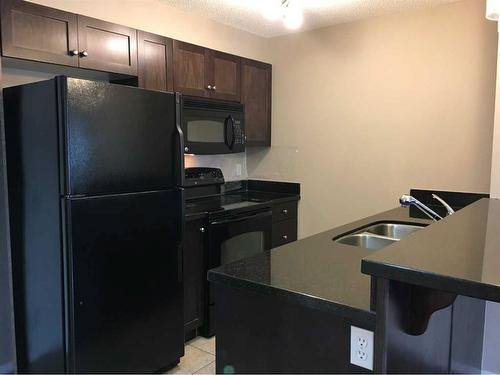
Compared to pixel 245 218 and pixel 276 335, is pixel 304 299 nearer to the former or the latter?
pixel 276 335

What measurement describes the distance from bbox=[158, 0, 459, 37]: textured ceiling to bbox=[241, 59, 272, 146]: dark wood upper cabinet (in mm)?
366

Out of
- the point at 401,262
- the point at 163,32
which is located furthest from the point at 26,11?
the point at 401,262

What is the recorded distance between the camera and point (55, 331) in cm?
196

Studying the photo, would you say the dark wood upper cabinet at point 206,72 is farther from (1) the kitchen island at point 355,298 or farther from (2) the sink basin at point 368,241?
(1) the kitchen island at point 355,298

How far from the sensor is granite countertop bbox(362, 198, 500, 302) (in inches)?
33.5

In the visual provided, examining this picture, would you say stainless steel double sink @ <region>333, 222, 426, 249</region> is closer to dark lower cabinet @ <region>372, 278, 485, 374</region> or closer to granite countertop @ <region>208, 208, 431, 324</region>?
granite countertop @ <region>208, 208, 431, 324</region>

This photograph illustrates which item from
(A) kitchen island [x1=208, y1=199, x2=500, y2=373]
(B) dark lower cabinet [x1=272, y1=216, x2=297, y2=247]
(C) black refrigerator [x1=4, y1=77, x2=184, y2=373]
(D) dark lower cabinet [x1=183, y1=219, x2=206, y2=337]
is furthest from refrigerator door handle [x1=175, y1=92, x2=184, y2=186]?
(B) dark lower cabinet [x1=272, y1=216, x2=297, y2=247]

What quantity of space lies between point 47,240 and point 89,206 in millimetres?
272

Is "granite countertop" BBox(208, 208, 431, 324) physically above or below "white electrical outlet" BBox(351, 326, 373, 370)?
above

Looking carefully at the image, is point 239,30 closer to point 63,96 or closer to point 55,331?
point 63,96

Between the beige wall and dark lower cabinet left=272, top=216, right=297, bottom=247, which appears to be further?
dark lower cabinet left=272, top=216, right=297, bottom=247

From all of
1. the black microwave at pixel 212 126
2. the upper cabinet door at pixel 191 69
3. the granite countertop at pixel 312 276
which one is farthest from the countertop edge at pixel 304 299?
the upper cabinet door at pixel 191 69

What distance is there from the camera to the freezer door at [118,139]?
187 centimetres

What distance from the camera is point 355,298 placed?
113 cm
